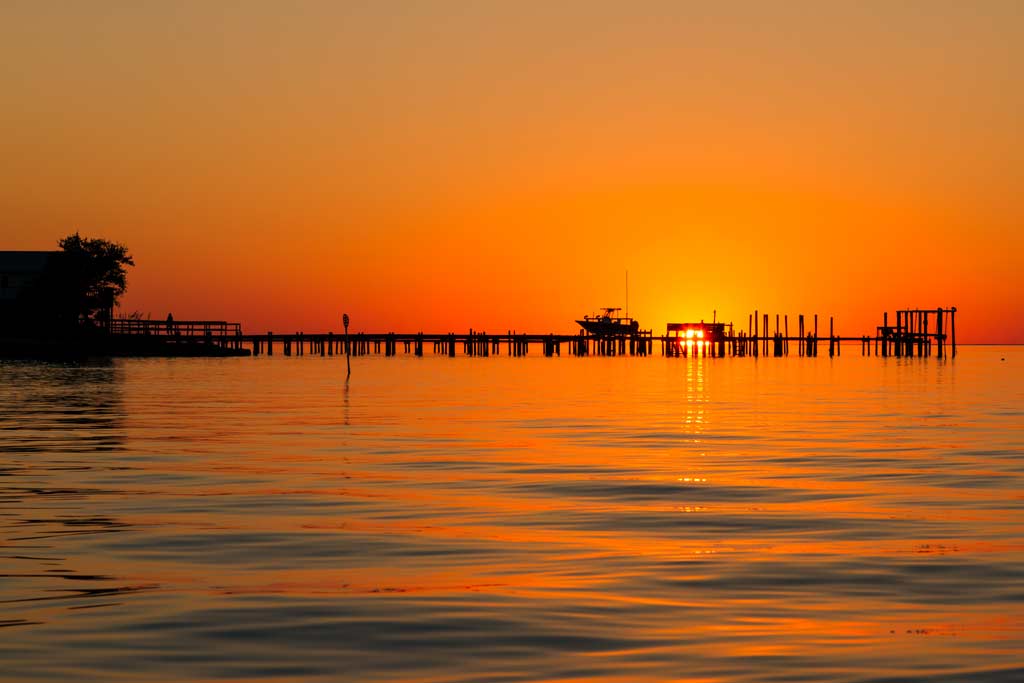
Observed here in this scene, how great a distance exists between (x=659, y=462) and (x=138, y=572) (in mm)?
12865

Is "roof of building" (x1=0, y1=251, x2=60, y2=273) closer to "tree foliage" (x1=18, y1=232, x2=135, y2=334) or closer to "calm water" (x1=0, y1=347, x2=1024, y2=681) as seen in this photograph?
"tree foliage" (x1=18, y1=232, x2=135, y2=334)

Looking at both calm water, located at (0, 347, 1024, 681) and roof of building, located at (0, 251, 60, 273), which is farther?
roof of building, located at (0, 251, 60, 273)

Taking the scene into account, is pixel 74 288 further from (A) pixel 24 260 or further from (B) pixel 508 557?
(B) pixel 508 557

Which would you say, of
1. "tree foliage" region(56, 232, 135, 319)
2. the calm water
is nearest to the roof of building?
"tree foliage" region(56, 232, 135, 319)

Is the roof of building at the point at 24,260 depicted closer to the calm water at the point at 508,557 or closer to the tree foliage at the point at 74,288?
the tree foliage at the point at 74,288

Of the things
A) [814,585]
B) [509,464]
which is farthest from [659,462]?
[814,585]

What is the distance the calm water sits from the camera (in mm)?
8648

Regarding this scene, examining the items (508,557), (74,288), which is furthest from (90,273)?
(508,557)

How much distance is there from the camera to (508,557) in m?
12.7

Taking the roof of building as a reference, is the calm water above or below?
below

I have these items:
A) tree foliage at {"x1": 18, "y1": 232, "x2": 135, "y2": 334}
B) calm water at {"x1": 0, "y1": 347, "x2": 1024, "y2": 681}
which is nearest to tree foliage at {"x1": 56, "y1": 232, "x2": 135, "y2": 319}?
tree foliage at {"x1": 18, "y1": 232, "x2": 135, "y2": 334}

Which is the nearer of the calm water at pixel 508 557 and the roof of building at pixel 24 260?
the calm water at pixel 508 557

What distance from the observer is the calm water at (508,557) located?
8.65 m

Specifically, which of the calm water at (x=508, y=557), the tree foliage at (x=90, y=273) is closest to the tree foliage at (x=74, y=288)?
the tree foliage at (x=90, y=273)
